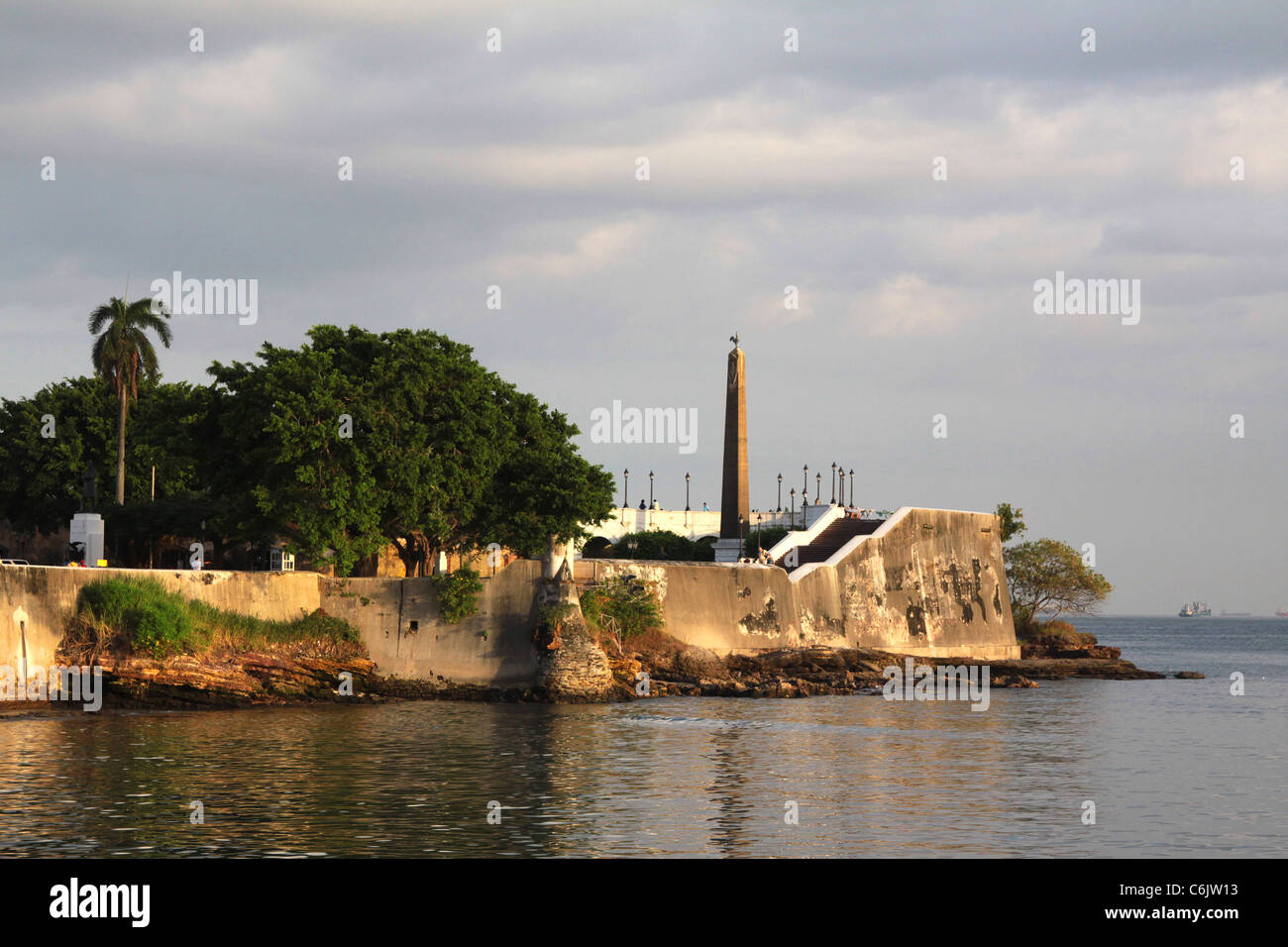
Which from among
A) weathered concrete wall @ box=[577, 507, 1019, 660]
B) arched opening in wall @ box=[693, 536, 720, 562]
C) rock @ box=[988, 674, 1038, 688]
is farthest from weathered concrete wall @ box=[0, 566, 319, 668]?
arched opening in wall @ box=[693, 536, 720, 562]

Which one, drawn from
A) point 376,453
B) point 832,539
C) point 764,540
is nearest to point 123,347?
point 376,453

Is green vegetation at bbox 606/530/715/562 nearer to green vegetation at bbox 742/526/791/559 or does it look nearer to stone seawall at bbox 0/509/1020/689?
green vegetation at bbox 742/526/791/559

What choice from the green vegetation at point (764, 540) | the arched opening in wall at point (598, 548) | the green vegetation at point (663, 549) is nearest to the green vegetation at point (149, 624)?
the green vegetation at point (764, 540)

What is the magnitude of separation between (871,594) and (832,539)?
4.25 metres

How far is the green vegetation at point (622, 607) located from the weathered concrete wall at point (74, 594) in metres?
10.2

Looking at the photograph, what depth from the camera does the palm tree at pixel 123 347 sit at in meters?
64.1

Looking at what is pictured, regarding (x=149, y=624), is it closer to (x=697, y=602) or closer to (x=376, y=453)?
(x=376, y=453)

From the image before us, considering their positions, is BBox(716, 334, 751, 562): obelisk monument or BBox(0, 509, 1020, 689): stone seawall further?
BBox(716, 334, 751, 562): obelisk monument

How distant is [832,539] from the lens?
67.6 meters

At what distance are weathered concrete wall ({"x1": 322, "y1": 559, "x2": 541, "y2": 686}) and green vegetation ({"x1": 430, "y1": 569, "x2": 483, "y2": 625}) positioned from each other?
334mm

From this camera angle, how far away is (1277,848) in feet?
77.2

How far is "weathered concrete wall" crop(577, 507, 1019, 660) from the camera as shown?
56812 mm
